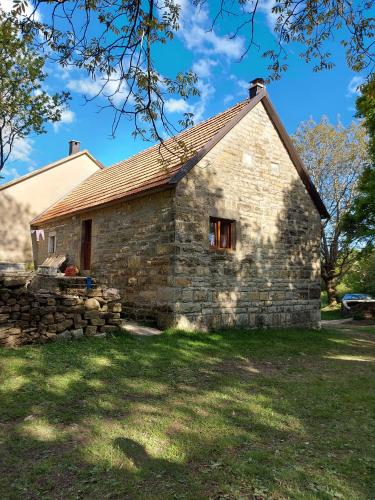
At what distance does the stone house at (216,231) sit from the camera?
30.6ft

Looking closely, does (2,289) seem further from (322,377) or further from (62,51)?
(322,377)

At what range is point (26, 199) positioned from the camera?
1823 centimetres

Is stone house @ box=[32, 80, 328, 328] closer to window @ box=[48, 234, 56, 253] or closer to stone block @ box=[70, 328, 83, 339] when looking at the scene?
stone block @ box=[70, 328, 83, 339]

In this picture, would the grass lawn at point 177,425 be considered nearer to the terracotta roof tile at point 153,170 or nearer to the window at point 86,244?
the terracotta roof tile at point 153,170

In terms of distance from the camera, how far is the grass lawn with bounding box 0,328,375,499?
296 centimetres

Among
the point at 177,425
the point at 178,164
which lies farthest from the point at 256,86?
the point at 177,425

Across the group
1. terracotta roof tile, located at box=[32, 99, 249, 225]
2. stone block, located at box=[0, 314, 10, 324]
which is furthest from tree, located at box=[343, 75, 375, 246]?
stone block, located at box=[0, 314, 10, 324]

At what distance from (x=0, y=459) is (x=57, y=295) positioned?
4599mm

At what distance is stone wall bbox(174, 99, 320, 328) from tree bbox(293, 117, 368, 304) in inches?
470

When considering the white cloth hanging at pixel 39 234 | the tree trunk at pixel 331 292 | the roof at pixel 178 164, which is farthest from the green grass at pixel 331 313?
the white cloth hanging at pixel 39 234

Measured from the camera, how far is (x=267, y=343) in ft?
30.3

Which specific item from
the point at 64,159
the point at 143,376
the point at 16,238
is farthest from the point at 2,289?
the point at 64,159

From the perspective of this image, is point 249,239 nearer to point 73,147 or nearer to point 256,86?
point 256,86

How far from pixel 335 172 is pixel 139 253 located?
1840 centimetres
